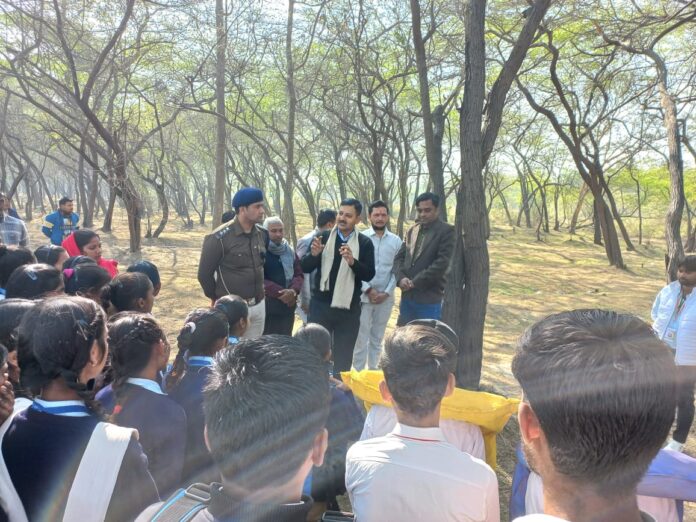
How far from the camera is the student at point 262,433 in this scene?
997mm

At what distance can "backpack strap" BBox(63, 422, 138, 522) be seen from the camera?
4.12ft

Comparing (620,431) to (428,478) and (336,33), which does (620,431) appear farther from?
(336,33)

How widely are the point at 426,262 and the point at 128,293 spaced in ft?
8.25

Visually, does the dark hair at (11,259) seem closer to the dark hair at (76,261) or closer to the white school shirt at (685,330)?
the dark hair at (76,261)

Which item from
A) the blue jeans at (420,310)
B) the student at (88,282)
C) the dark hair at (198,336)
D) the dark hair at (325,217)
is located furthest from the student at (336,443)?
the dark hair at (325,217)

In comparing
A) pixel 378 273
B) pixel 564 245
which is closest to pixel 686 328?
pixel 378 273

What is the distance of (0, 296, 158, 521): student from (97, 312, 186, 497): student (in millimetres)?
351

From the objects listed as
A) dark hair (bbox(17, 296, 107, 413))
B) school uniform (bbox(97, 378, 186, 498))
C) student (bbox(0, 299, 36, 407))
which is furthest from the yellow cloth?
student (bbox(0, 299, 36, 407))

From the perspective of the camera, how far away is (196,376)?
7.06 feet

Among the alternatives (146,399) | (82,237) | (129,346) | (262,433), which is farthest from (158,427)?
(82,237)

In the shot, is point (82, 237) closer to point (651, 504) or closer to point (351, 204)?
point (351, 204)

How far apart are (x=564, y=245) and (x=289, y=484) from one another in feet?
72.6

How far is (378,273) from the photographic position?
4832 mm

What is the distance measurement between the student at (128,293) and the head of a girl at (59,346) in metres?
1.24
